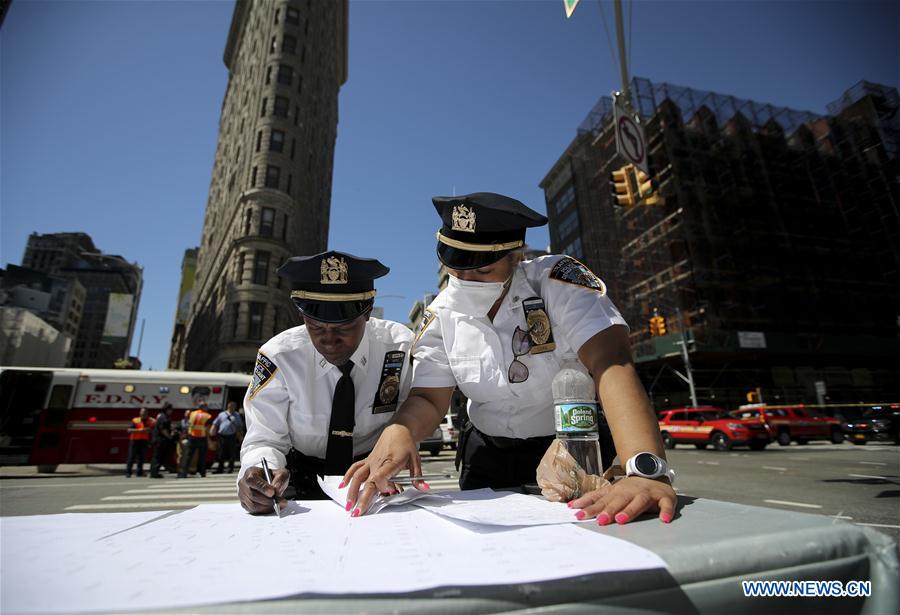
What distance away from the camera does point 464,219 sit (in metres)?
1.87

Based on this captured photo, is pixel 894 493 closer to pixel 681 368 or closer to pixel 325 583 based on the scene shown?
pixel 325 583

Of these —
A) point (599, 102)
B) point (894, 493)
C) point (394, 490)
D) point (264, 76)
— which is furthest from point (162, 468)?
point (599, 102)

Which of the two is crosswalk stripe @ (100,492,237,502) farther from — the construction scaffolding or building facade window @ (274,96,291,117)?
building facade window @ (274,96,291,117)

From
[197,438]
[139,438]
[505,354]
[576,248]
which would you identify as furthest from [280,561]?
[576,248]

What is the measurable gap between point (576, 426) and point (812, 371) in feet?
112

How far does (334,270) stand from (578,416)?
4.78 ft

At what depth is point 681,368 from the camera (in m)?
27.8

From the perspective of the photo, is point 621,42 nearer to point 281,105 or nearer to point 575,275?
point 575,275

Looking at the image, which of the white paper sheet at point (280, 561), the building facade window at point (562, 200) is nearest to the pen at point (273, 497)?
the white paper sheet at point (280, 561)

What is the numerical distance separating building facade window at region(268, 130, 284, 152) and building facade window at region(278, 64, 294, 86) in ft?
13.7

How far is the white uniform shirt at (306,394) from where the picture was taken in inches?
80.0

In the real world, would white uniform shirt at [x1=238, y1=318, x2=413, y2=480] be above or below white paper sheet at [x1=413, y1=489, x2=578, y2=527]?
above

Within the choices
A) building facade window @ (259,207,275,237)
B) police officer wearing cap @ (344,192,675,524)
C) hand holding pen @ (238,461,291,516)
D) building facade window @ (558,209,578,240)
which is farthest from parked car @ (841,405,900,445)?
building facade window @ (259,207,275,237)

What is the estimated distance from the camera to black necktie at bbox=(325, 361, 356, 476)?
2.10 m
